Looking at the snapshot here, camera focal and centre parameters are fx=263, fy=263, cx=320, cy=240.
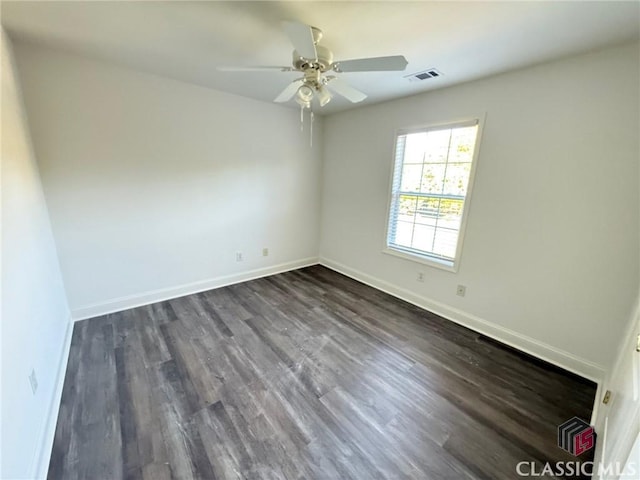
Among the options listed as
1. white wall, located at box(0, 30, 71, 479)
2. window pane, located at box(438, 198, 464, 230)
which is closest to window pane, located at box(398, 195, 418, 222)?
window pane, located at box(438, 198, 464, 230)

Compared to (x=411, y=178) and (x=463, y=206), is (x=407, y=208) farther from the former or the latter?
(x=463, y=206)

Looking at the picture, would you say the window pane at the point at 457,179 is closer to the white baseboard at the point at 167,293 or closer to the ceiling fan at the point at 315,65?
the ceiling fan at the point at 315,65

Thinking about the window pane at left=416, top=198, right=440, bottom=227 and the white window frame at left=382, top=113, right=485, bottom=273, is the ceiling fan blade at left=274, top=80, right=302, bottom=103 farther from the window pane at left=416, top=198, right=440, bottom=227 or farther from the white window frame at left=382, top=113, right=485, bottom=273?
the window pane at left=416, top=198, right=440, bottom=227

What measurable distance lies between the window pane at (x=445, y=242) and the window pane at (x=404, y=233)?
335 mm

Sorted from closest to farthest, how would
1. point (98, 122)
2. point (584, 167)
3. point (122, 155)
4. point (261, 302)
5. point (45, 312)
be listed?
point (45, 312) → point (584, 167) → point (98, 122) → point (122, 155) → point (261, 302)

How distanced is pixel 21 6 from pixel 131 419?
261 centimetres

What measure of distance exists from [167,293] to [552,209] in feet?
12.9

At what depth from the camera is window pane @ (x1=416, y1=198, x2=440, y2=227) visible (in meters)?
2.95

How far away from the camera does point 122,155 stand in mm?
2615

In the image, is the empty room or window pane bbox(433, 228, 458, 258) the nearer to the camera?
the empty room

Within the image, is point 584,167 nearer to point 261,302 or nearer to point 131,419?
point 261,302

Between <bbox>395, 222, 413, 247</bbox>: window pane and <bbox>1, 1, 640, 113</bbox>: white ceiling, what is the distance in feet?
5.27

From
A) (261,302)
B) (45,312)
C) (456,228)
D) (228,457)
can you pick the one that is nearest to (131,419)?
(228,457)

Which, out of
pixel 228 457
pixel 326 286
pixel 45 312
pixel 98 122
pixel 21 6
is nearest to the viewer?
pixel 228 457
